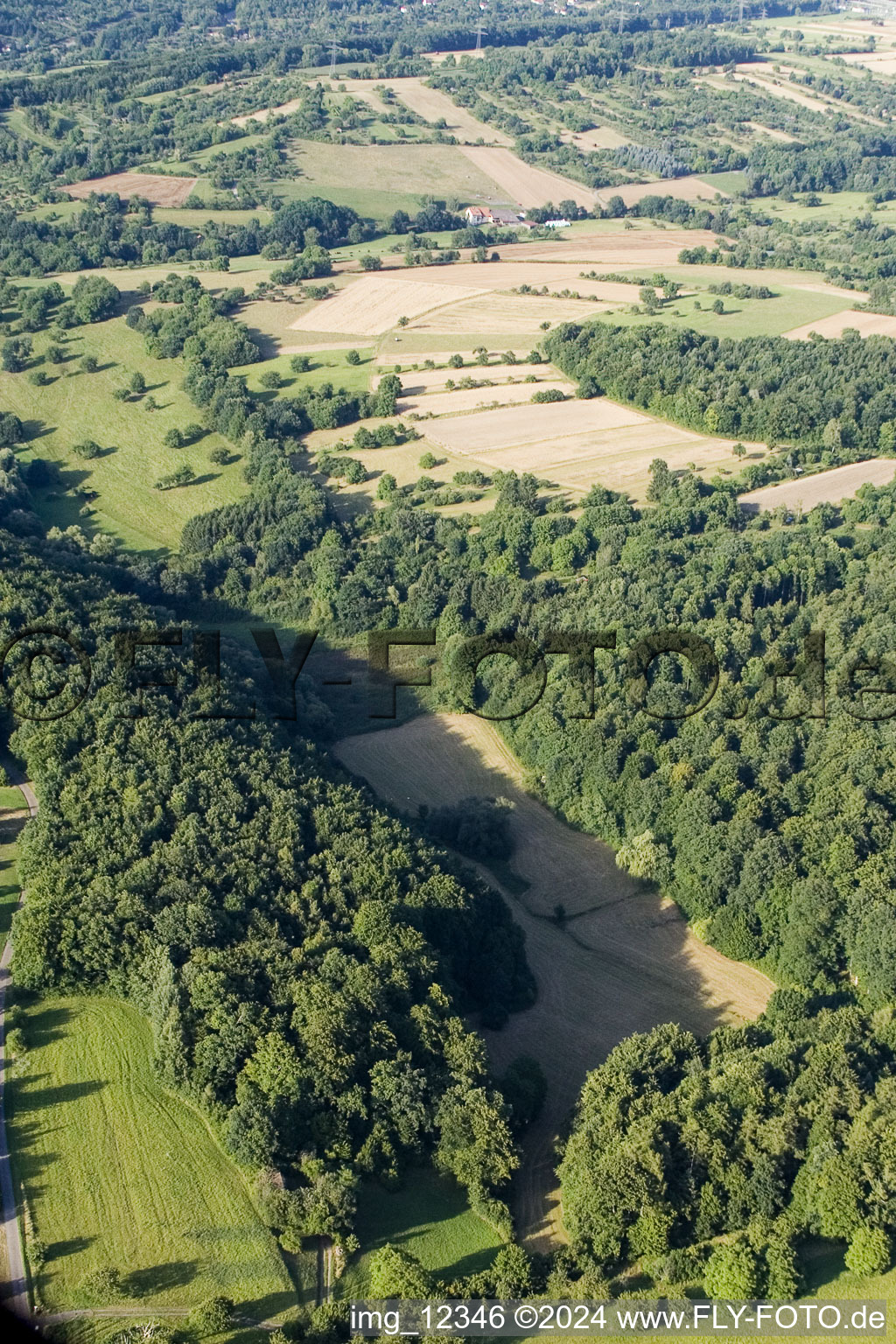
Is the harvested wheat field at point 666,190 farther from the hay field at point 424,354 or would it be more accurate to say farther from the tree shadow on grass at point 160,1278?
the tree shadow on grass at point 160,1278

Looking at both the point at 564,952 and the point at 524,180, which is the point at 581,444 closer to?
the point at 564,952

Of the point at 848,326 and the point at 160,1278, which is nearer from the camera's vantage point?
the point at 160,1278

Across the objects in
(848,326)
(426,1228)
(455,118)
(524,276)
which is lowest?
(426,1228)

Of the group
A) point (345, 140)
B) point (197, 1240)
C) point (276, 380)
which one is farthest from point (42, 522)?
point (345, 140)

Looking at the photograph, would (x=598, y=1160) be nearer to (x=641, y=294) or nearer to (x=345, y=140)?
(x=641, y=294)

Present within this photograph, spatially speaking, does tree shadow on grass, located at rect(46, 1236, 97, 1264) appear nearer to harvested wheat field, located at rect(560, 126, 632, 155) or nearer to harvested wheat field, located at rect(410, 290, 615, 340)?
harvested wheat field, located at rect(410, 290, 615, 340)

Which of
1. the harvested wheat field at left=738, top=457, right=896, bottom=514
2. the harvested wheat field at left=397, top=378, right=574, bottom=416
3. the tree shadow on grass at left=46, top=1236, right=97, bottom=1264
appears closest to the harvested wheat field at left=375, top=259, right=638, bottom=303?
the harvested wheat field at left=397, top=378, right=574, bottom=416

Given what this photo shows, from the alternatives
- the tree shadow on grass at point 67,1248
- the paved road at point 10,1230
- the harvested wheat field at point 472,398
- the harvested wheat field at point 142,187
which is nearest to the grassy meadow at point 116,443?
the harvested wheat field at point 472,398

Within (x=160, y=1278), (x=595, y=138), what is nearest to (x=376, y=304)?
(x=595, y=138)
